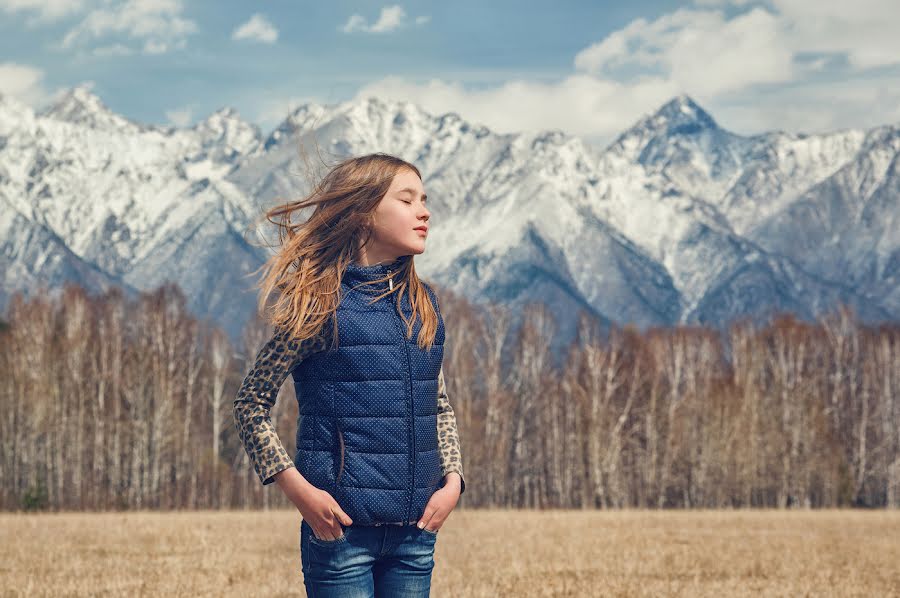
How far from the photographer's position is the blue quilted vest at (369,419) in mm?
5016

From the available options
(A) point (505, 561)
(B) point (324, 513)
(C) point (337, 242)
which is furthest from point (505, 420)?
(B) point (324, 513)

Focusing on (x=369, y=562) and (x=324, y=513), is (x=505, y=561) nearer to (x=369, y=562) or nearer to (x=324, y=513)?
(x=369, y=562)

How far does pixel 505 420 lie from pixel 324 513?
72308mm

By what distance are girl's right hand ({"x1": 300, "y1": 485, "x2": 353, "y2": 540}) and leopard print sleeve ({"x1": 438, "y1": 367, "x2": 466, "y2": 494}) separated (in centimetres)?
64

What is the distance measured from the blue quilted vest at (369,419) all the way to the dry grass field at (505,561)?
975 cm

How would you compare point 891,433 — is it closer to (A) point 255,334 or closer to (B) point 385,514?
(A) point 255,334

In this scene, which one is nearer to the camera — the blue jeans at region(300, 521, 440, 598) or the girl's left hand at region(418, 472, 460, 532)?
the blue jeans at region(300, 521, 440, 598)

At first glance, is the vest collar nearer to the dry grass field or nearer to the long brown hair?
the long brown hair

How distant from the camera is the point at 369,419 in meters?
5.04

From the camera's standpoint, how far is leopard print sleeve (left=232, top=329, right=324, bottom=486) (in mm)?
5078

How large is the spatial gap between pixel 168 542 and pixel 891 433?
70280 millimetres

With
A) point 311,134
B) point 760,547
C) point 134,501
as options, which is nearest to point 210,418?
point 134,501

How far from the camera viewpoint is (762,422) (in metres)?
74.7

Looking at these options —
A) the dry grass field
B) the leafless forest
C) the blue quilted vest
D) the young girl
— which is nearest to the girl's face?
the young girl
